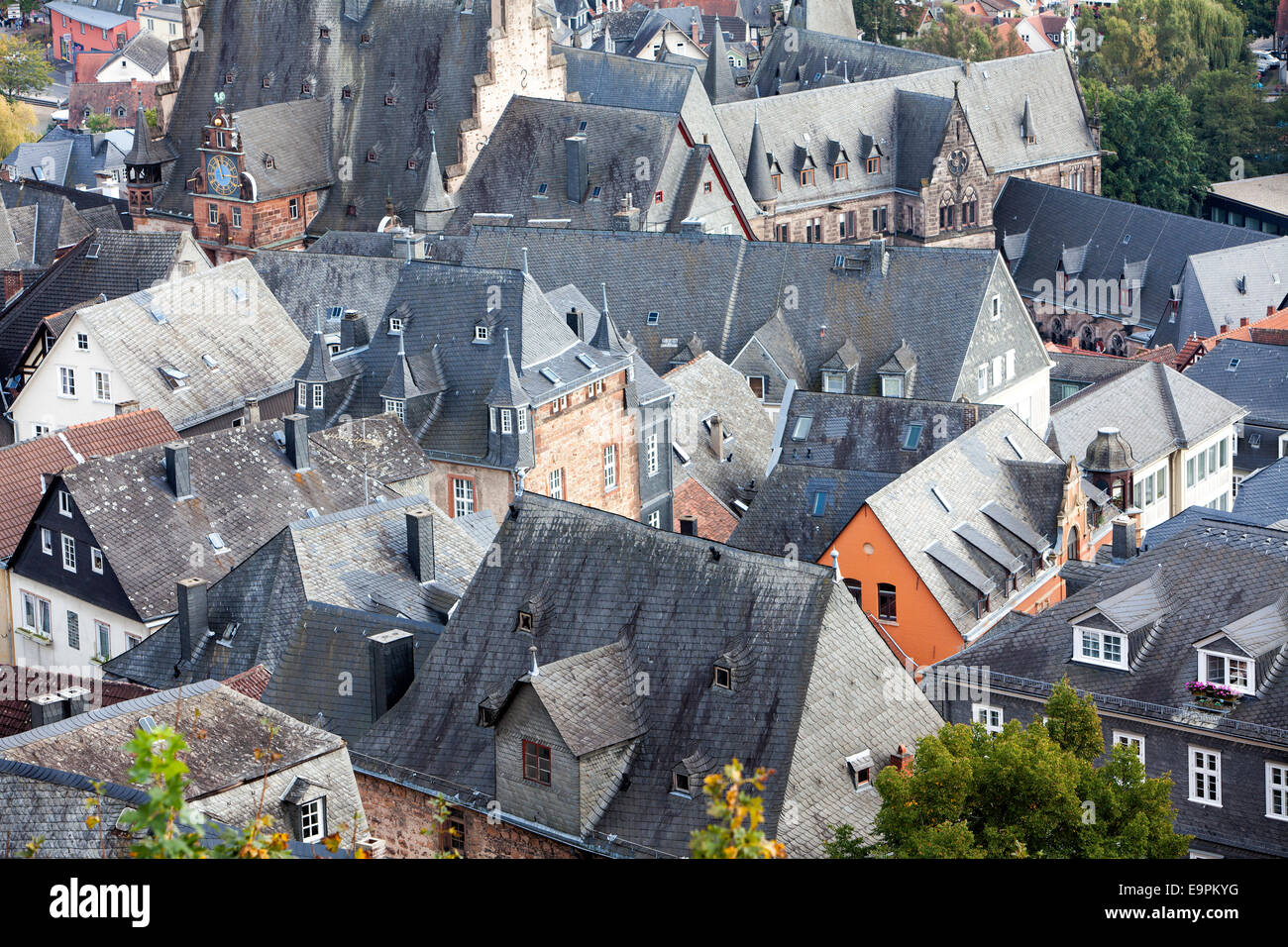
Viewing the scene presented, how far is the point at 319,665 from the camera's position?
139 ft

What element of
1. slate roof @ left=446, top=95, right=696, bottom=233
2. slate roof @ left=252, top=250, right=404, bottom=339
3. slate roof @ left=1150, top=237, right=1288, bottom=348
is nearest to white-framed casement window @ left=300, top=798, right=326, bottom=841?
slate roof @ left=252, top=250, right=404, bottom=339

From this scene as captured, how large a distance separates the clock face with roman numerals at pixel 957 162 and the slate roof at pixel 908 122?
1.22 meters

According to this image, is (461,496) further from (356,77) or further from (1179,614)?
(356,77)

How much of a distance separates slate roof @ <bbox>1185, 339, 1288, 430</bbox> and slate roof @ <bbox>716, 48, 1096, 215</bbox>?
26304 millimetres

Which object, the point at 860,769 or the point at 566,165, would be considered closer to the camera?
the point at 860,769

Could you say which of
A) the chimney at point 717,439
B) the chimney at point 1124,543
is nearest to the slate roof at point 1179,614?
the chimney at point 1124,543

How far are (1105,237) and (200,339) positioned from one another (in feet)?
193

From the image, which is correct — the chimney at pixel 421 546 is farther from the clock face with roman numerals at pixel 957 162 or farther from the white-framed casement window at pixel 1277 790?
the clock face with roman numerals at pixel 957 162

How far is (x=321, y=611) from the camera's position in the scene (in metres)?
43.1

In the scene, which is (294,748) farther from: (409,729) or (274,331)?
(274,331)

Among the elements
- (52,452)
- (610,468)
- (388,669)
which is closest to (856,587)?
Answer: (610,468)

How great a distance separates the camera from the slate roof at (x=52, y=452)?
57.8 metres
